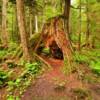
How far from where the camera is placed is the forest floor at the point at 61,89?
8.80 meters

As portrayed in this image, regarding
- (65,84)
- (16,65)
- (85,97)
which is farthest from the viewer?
(16,65)

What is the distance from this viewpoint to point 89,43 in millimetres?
23391

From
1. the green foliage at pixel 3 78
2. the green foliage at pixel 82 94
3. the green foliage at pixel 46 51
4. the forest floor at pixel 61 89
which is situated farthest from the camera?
the green foliage at pixel 46 51

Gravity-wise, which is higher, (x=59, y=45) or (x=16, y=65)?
(x=59, y=45)

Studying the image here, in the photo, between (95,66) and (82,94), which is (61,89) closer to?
(82,94)

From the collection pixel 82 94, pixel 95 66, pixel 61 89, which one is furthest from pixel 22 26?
pixel 82 94

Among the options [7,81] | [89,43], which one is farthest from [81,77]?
[89,43]

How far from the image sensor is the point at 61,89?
30.2 ft

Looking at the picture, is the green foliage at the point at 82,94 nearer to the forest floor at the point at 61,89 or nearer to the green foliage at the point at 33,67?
the forest floor at the point at 61,89

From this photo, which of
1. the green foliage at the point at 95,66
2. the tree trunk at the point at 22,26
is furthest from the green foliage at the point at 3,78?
the green foliage at the point at 95,66

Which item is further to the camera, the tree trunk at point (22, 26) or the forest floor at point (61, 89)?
the tree trunk at point (22, 26)

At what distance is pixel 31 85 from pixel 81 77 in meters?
2.53

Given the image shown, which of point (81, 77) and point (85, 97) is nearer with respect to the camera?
point (85, 97)

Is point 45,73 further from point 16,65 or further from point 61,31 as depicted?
point 61,31
